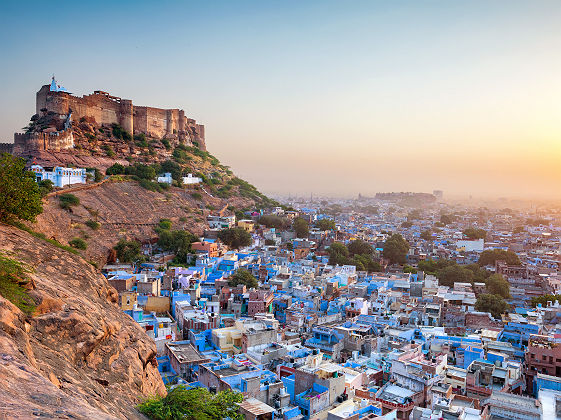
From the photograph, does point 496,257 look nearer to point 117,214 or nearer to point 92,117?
point 117,214

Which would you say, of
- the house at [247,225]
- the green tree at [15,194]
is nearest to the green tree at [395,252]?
the house at [247,225]

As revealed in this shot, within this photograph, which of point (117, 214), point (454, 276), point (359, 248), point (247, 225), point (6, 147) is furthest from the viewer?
point (247, 225)

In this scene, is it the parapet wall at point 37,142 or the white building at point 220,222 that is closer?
the parapet wall at point 37,142

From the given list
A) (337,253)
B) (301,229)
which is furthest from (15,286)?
(301,229)

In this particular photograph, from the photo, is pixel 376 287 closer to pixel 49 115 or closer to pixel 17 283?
pixel 17 283

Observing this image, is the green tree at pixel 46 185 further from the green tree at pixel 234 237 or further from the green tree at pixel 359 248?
the green tree at pixel 359 248

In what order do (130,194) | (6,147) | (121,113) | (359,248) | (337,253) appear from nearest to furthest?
(337,253) → (130,194) → (6,147) → (359,248) → (121,113)
